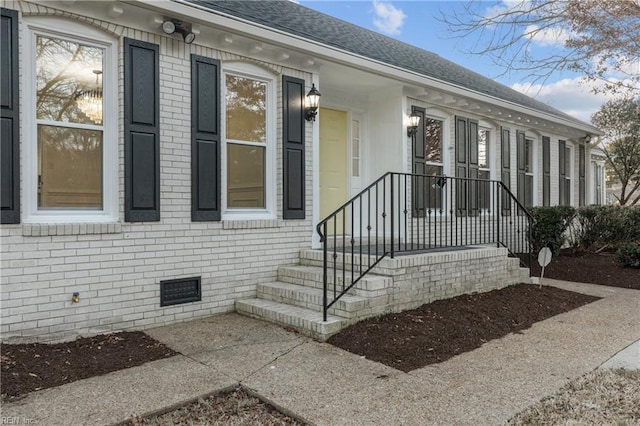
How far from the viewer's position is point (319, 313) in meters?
4.60

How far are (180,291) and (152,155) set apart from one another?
1.51 metres

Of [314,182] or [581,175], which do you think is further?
[581,175]

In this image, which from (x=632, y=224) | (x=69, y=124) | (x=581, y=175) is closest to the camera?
(x=69, y=124)

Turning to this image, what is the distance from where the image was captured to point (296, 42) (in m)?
5.47

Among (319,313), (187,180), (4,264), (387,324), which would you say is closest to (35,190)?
(4,264)

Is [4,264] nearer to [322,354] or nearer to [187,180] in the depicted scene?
[187,180]

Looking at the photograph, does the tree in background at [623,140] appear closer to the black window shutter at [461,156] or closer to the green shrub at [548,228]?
the green shrub at [548,228]

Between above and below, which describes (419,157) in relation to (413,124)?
below

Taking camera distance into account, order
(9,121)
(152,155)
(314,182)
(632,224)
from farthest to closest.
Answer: (632,224) → (314,182) → (152,155) → (9,121)

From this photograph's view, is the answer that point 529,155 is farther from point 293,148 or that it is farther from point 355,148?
point 293,148

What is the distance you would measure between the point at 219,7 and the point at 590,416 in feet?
17.0

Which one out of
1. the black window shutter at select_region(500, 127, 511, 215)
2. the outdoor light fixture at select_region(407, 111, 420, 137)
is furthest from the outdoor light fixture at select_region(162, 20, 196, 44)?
the black window shutter at select_region(500, 127, 511, 215)

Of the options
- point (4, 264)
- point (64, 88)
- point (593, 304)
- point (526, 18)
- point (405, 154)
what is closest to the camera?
point (4, 264)

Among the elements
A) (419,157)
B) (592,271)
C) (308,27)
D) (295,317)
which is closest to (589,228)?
(592,271)
